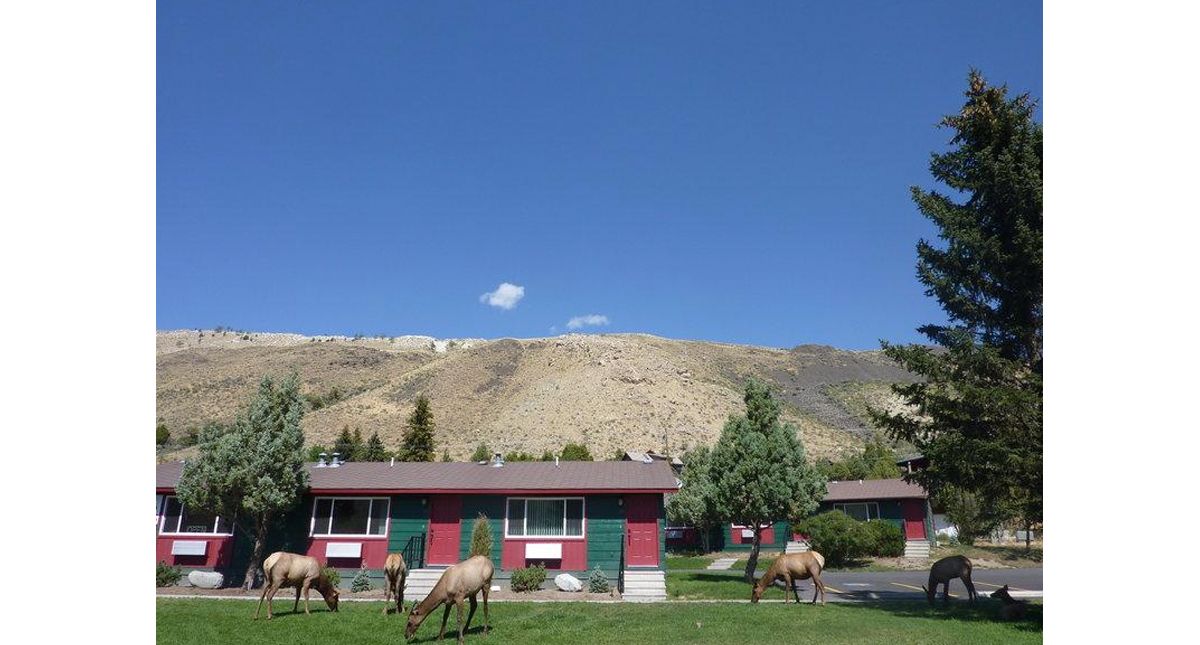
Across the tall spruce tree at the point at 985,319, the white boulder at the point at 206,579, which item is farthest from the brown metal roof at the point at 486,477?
the tall spruce tree at the point at 985,319

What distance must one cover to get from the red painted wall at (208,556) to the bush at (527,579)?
934 cm

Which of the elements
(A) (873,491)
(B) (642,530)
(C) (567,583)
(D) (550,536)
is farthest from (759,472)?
(A) (873,491)

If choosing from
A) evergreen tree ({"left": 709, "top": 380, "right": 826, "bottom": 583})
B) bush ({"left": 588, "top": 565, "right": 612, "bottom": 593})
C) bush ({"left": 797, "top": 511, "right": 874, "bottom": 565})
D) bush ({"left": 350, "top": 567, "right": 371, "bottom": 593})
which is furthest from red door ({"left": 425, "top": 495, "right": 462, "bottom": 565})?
bush ({"left": 797, "top": 511, "right": 874, "bottom": 565})

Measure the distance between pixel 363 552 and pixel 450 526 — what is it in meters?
2.70

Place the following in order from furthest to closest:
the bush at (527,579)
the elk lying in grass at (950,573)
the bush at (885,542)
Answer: the bush at (885,542) → the bush at (527,579) → the elk lying in grass at (950,573)

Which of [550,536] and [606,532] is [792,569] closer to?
[606,532]

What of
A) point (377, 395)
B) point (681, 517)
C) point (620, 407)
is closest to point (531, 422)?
point (620, 407)

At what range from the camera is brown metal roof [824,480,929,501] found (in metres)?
35.2

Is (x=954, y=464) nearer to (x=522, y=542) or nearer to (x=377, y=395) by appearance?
(x=522, y=542)

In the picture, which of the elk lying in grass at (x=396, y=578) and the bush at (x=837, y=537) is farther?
the bush at (x=837, y=537)

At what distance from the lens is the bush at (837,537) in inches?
1211

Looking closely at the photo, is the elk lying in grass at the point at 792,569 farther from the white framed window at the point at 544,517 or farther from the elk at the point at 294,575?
the elk at the point at 294,575

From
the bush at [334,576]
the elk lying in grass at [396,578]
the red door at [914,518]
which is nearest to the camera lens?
the elk lying in grass at [396,578]

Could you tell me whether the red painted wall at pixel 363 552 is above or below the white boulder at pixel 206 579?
above
